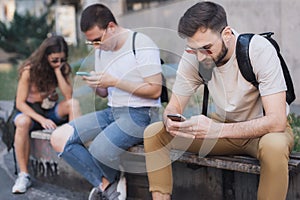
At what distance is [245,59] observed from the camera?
2.51 m

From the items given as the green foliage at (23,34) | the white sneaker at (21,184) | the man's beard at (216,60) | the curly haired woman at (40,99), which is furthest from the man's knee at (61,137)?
the green foliage at (23,34)

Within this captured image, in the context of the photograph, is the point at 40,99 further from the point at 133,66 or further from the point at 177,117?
the point at 177,117

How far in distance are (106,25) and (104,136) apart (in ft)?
2.55

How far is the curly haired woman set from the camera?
3898 mm

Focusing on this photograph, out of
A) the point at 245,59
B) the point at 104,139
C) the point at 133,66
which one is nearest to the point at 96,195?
the point at 104,139

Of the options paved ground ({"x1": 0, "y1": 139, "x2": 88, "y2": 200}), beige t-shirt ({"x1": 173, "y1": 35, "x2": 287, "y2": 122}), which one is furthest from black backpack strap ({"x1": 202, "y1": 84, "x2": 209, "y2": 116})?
paved ground ({"x1": 0, "y1": 139, "x2": 88, "y2": 200})

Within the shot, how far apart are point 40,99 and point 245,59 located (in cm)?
211

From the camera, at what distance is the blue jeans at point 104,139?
122 inches

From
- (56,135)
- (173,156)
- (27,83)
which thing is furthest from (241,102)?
(27,83)

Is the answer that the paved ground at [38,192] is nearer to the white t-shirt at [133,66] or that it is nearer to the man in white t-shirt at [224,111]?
the white t-shirt at [133,66]

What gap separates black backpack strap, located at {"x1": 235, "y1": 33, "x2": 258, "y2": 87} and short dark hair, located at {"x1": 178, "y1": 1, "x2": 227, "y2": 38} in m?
0.14

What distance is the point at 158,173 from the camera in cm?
272

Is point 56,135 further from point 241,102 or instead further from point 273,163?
point 273,163

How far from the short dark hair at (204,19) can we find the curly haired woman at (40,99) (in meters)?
1.71
